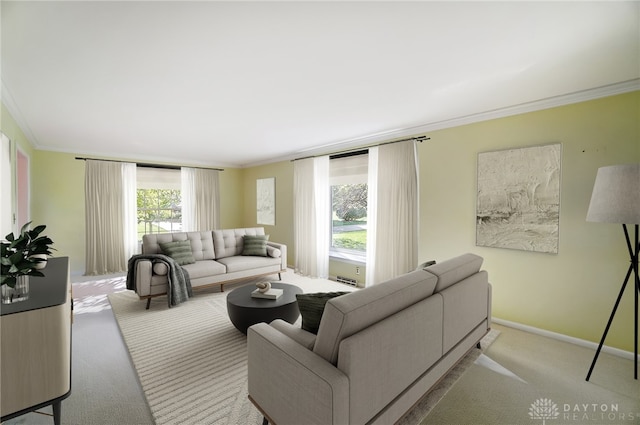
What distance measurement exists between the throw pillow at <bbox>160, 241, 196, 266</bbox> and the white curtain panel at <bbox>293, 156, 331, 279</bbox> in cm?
207

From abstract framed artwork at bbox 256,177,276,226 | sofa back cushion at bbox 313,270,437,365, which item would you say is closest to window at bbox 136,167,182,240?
abstract framed artwork at bbox 256,177,276,226

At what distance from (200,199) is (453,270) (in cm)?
613

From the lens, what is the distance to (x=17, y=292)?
5.57ft

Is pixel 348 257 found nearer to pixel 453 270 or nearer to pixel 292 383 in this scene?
pixel 453 270

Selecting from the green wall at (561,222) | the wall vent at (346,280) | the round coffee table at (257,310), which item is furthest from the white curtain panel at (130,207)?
the green wall at (561,222)

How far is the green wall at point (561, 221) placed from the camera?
103 inches

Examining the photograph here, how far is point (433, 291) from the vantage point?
6.66 feet

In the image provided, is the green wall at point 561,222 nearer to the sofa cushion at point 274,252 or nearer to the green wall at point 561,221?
the green wall at point 561,221

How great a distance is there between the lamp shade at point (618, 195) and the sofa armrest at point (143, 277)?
4.72 metres

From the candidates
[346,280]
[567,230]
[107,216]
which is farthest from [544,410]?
[107,216]

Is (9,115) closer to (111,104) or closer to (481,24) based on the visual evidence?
(111,104)

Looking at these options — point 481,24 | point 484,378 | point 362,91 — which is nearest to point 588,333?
point 484,378

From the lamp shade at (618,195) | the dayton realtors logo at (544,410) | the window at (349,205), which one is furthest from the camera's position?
the window at (349,205)

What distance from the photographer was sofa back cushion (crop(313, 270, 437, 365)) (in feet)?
4.64
